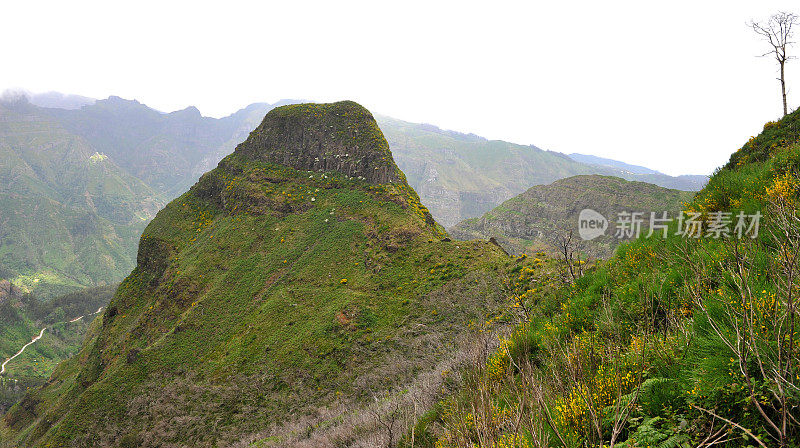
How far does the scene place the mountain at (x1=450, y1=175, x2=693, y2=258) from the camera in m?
101

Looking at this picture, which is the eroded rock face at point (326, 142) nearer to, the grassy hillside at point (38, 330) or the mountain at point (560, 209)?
the mountain at point (560, 209)

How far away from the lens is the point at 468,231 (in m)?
127

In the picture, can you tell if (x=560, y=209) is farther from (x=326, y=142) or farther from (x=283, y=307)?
(x=283, y=307)

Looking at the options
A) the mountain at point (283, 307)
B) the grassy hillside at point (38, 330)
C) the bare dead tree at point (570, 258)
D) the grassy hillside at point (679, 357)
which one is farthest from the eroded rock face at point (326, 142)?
the grassy hillside at point (38, 330)

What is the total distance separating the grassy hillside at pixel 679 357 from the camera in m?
2.31

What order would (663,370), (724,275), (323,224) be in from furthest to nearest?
1. (323,224)
2. (724,275)
3. (663,370)

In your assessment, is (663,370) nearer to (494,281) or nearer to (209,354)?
(494,281)

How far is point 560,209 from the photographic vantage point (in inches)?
4788

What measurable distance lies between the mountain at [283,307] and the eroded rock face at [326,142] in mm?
282

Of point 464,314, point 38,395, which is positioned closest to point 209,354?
point 464,314

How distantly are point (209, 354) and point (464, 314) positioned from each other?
27698 mm

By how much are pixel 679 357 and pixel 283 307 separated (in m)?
37.3

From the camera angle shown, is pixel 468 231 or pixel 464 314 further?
pixel 468 231

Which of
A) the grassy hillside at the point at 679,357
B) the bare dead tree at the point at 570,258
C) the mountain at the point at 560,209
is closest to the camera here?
the grassy hillside at the point at 679,357
